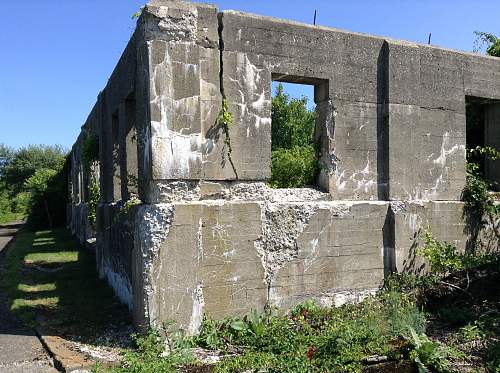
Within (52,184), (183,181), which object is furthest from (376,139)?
(52,184)

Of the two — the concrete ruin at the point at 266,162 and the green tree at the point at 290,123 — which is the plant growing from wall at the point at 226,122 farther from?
the green tree at the point at 290,123

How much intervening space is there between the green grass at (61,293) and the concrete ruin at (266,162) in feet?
1.80

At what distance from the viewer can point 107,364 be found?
446 centimetres

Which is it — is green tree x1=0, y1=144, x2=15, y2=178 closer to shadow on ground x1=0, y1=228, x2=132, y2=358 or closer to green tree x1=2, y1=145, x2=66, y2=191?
green tree x1=2, y1=145, x2=66, y2=191

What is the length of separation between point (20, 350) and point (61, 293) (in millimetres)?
2618

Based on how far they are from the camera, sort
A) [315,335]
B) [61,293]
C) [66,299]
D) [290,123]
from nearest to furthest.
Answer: [315,335] < [66,299] < [61,293] < [290,123]

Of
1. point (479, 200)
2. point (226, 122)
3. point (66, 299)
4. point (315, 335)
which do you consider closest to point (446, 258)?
point (479, 200)

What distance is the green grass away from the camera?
19.9 feet

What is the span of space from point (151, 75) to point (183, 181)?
1227 mm

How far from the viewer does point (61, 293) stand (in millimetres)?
7637

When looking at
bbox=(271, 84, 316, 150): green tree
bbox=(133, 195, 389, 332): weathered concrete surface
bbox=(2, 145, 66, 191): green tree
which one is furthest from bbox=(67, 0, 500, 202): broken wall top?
bbox=(2, 145, 66, 191): green tree

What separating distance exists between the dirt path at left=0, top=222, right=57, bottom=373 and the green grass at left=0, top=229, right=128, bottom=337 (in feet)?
0.73

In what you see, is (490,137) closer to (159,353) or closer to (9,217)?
(159,353)

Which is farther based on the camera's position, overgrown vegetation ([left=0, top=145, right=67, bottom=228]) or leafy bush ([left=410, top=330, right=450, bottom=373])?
overgrown vegetation ([left=0, top=145, right=67, bottom=228])
